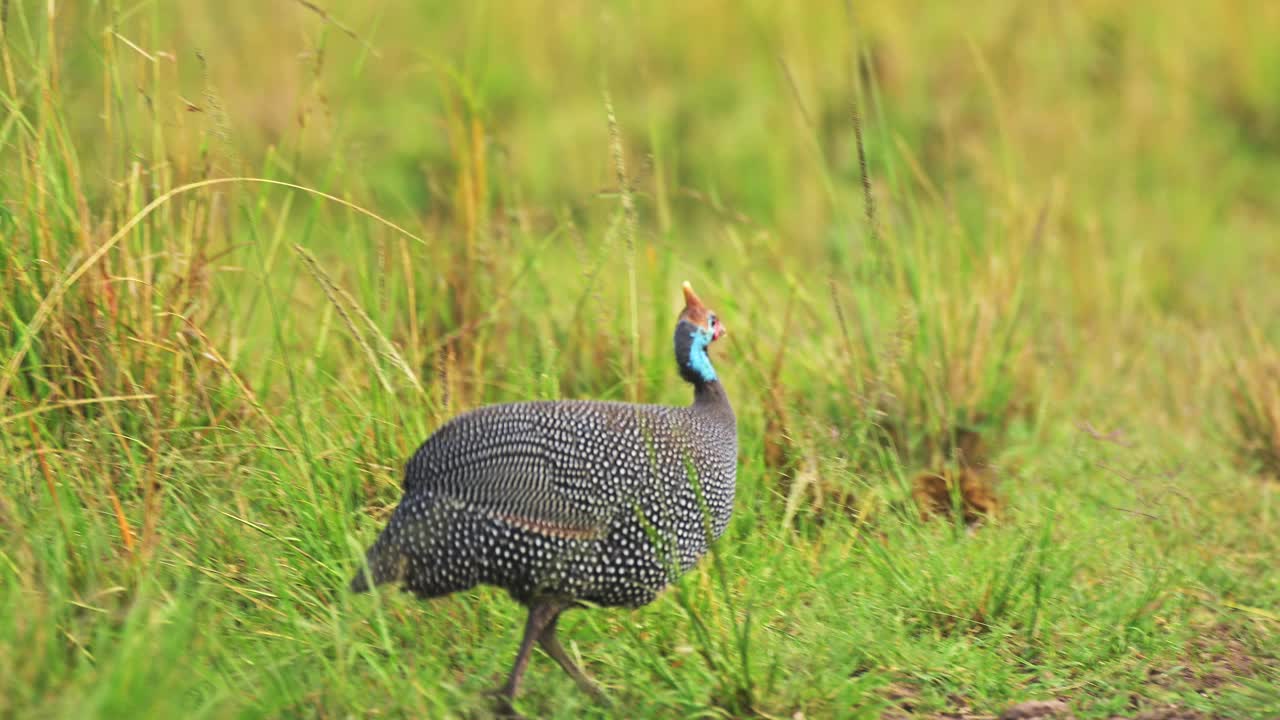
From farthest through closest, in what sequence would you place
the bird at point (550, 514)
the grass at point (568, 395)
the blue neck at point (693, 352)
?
the blue neck at point (693, 352)
the grass at point (568, 395)
the bird at point (550, 514)

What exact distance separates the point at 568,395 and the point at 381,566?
1602mm

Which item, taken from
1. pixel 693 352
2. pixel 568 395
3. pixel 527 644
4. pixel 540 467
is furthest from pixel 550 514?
pixel 568 395

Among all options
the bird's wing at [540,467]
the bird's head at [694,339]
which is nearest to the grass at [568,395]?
the bird's wing at [540,467]

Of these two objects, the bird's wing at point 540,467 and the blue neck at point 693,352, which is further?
the blue neck at point 693,352

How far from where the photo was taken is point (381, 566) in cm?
296

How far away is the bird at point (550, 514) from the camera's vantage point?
291 cm

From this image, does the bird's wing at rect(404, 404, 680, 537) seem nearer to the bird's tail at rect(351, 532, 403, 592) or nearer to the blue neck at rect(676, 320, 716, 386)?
the bird's tail at rect(351, 532, 403, 592)

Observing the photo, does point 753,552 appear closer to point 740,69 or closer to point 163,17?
point 740,69

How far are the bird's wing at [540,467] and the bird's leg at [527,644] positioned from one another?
170 millimetres

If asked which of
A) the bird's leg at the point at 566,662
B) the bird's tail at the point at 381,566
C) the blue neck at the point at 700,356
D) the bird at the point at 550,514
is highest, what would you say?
the blue neck at the point at 700,356

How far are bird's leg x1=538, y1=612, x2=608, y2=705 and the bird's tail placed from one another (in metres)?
0.34

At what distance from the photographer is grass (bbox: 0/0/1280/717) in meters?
3.01

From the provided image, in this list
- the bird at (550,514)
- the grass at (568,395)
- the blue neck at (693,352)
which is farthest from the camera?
the blue neck at (693,352)

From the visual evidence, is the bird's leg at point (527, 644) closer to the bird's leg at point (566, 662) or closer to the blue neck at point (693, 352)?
the bird's leg at point (566, 662)
